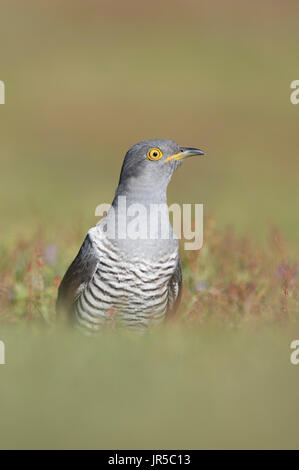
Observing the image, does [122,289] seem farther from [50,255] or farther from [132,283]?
[50,255]

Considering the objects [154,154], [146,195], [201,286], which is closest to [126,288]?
[146,195]

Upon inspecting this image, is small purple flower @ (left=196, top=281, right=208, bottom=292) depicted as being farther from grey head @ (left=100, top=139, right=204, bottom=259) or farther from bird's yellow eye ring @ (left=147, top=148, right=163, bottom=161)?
bird's yellow eye ring @ (left=147, top=148, right=163, bottom=161)

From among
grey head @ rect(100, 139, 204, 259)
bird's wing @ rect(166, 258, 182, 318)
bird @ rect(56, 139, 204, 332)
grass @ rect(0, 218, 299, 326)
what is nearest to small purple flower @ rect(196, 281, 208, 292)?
grass @ rect(0, 218, 299, 326)

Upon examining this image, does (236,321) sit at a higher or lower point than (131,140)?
lower

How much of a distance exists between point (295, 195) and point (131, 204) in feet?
27.3

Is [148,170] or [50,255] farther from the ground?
[50,255]

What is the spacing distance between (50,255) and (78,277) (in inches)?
60.0

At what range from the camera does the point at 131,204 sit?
5.86 meters

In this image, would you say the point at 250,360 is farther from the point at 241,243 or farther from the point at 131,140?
the point at 131,140

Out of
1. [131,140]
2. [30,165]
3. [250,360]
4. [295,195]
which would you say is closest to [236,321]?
[250,360]

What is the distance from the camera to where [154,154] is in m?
6.00

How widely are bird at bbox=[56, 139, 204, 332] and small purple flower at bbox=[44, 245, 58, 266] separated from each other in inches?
48.0

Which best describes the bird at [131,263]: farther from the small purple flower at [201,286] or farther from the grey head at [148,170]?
the small purple flower at [201,286]

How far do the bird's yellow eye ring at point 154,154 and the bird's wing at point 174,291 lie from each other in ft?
2.23
